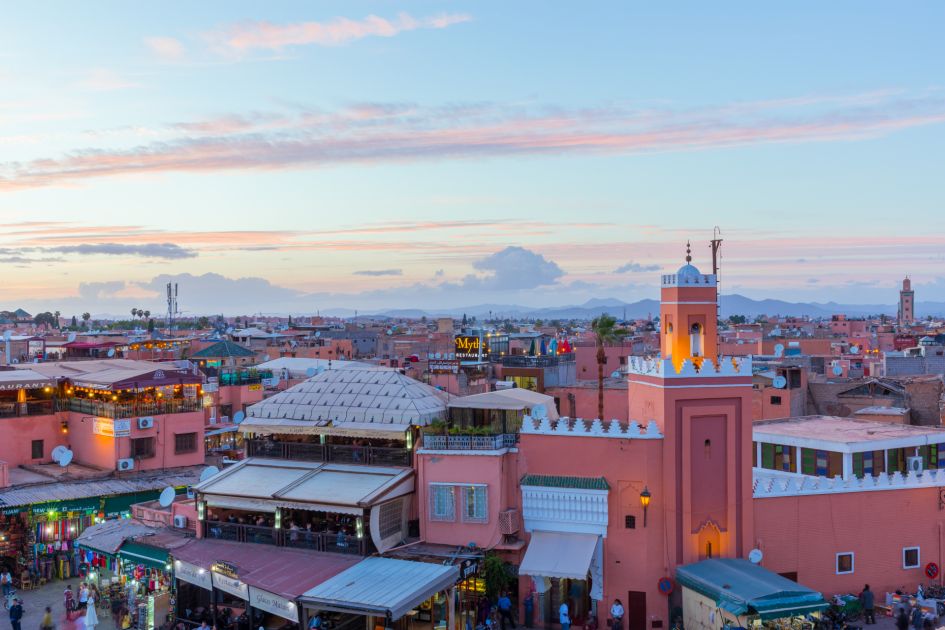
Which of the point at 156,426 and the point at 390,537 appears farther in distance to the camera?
the point at 156,426

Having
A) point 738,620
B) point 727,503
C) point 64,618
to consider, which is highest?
point 727,503

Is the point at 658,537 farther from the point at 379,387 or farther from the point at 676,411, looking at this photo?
the point at 379,387

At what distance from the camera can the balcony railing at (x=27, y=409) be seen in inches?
1133

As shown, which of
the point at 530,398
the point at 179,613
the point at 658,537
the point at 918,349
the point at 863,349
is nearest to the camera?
the point at 658,537

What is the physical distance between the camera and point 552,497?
66.2 feet

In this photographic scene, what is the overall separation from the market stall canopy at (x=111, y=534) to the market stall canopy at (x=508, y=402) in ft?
30.4

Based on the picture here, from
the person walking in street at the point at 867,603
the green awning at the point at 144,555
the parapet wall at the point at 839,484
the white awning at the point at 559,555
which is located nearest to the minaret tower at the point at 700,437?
the parapet wall at the point at 839,484

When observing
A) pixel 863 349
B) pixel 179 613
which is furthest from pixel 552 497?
pixel 863 349

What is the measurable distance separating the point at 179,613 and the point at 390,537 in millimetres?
5591

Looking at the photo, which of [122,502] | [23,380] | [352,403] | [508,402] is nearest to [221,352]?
[23,380]

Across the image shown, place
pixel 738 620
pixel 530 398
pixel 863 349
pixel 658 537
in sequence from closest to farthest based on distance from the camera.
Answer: pixel 738 620, pixel 658 537, pixel 530 398, pixel 863 349

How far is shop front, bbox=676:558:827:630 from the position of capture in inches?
671

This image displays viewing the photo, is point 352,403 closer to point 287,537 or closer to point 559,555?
point 287,537

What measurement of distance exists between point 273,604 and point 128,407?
1332cm
